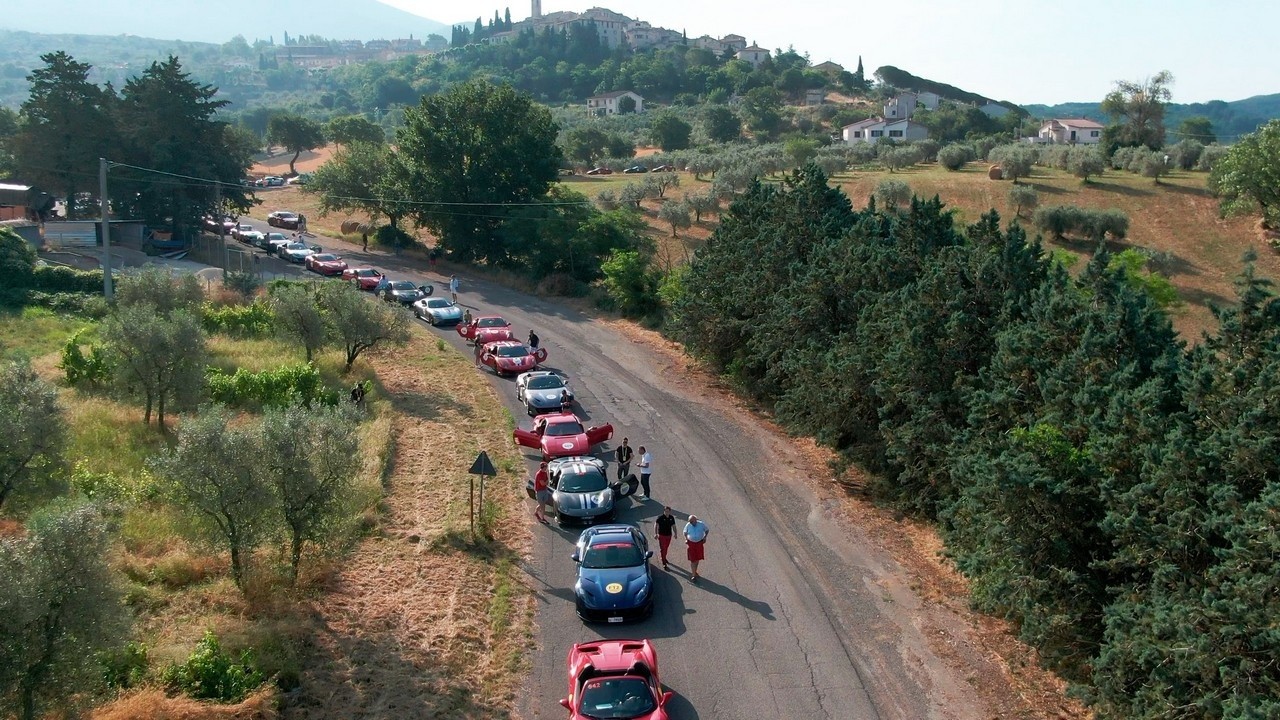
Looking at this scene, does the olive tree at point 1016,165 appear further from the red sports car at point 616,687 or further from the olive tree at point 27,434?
the olive tree at point 27,434

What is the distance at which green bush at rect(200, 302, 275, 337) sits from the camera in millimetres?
36781

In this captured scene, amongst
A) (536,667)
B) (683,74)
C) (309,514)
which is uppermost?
(683,74)

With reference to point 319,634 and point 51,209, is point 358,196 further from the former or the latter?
point 319,634

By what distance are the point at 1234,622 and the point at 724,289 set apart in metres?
21.5

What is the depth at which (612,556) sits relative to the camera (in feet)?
53.9

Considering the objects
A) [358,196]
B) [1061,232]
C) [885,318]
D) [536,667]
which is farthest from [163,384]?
[1061,232]

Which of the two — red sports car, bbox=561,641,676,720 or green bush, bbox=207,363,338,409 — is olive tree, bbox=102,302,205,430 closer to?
green bush, bbox=207,363,338,409

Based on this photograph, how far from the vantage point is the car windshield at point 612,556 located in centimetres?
1630

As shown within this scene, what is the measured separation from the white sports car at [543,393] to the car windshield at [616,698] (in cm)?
1558

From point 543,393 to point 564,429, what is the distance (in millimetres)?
4007

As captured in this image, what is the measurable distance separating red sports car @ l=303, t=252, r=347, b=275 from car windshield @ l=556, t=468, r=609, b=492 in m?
34.0

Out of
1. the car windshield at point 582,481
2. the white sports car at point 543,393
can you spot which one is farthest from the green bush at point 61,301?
the car windshield at point 582,481

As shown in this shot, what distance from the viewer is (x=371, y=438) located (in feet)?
79.6

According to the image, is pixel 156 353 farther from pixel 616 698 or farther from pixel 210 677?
pixel 616 698
